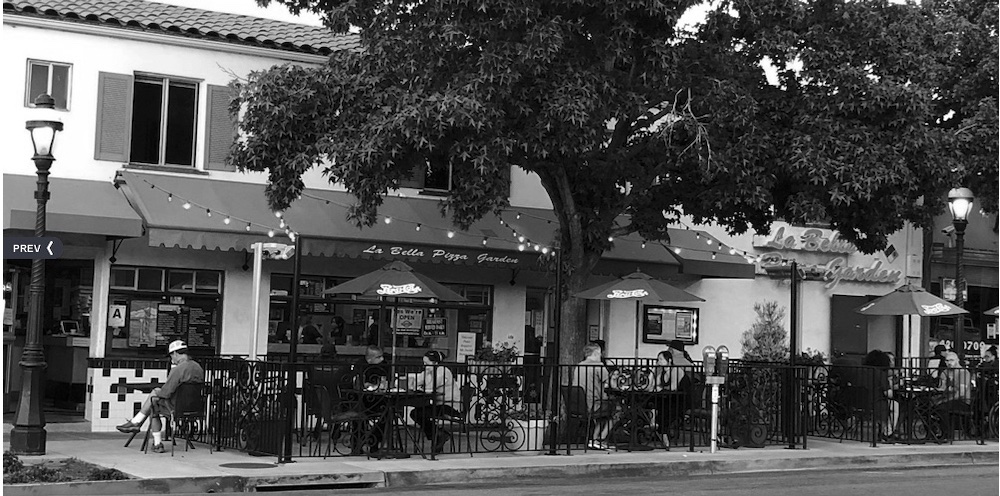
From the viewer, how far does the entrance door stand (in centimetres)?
2428

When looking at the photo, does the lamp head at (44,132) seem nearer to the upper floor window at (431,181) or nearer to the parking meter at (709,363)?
the upper floor window at (431,181)

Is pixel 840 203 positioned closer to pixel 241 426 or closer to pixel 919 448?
pixel 919 448

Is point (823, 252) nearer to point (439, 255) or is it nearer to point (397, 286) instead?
point (439, 255)

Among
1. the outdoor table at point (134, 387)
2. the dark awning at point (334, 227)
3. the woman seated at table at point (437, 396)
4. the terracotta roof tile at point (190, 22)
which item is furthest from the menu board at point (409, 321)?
the woman seated at table at point (437, 396)

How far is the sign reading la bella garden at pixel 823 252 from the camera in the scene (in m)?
22.9

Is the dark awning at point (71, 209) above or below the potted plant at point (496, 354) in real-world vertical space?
above

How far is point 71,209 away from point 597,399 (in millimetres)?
7301

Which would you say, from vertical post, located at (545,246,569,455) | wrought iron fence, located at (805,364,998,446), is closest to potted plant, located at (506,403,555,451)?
vertical post, located at (545,246,569,455)

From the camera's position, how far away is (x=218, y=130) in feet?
58.4

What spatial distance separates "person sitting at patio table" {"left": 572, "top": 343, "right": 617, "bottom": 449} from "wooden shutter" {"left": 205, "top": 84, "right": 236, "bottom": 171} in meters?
6.45

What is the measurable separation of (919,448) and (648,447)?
394 cm

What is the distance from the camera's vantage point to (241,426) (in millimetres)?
13641

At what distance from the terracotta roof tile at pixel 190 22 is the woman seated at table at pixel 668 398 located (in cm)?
737

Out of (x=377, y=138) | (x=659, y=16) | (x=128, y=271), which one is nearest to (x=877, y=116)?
(x=659, y=16)
